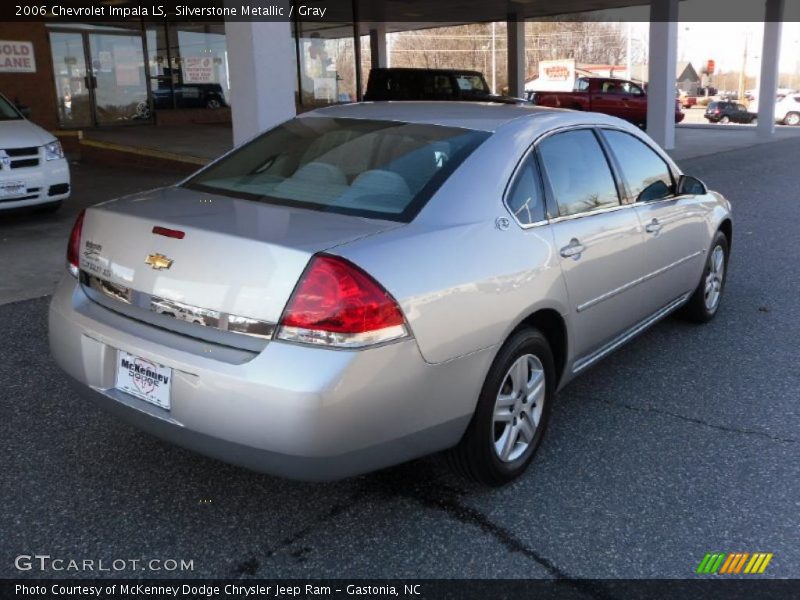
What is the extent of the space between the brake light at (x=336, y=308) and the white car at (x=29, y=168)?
7.10 meters

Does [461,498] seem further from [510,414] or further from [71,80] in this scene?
[71,80]

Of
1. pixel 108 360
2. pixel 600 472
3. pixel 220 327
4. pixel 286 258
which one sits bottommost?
pixel 600 472

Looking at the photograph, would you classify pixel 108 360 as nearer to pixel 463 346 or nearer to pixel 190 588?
pixel 190 588

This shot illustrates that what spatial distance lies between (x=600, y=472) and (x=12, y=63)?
18.1 meters

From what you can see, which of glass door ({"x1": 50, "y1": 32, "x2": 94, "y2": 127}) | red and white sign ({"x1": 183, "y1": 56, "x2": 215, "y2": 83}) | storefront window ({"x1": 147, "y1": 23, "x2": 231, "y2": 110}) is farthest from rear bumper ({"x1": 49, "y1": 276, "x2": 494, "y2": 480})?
red and white sign ({"x1": 183, "y1": 56, "x2": 215, "y2": 83})

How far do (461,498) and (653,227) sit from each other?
1960 millimetres

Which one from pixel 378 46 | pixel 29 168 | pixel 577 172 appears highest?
pixel 378 46

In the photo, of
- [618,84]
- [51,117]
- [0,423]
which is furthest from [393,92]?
[0,423]

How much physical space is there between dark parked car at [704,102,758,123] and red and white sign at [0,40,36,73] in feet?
101

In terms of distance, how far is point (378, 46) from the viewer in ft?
99.3

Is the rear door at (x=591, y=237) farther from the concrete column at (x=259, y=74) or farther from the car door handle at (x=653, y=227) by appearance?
the concrete column at (x=259, y=74)

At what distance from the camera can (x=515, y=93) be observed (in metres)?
28.3

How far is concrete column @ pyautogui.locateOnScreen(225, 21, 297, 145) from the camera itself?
8.59 m

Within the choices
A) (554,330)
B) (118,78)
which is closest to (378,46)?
(118,78)
